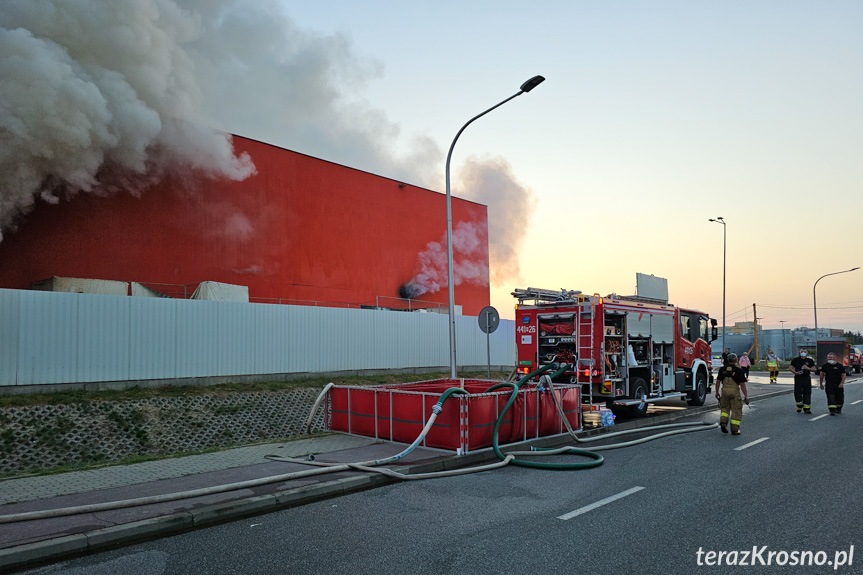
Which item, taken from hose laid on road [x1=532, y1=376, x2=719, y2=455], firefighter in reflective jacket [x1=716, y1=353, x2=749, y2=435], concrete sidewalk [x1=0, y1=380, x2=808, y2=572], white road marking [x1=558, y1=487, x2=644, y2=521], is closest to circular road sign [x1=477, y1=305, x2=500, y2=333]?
hose laid on road [x1=532, y1=376, x2=719, y2=455]

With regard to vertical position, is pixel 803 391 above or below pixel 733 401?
below

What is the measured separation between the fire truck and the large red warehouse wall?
13149 millimetres

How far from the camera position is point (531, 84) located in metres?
12.6

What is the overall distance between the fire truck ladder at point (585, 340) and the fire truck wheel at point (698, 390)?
4.99 meters

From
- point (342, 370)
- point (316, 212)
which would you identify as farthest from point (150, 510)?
point (316, 212)

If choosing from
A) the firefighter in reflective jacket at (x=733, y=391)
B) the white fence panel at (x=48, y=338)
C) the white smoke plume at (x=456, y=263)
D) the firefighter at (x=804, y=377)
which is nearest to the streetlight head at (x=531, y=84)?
the firefighter in reflective jacket at (x=733, y=391)

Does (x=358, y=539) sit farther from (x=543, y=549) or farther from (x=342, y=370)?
(x=342, y=370)

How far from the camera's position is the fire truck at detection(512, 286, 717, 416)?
497 inches

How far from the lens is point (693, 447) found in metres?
9.55

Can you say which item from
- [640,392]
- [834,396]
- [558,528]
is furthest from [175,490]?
[834,396]

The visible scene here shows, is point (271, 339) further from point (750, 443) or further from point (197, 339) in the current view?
point (750, 443)

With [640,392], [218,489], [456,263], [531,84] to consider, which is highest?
[531,84]

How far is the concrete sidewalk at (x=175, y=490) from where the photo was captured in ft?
16.5

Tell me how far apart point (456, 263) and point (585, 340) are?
64.9ft
